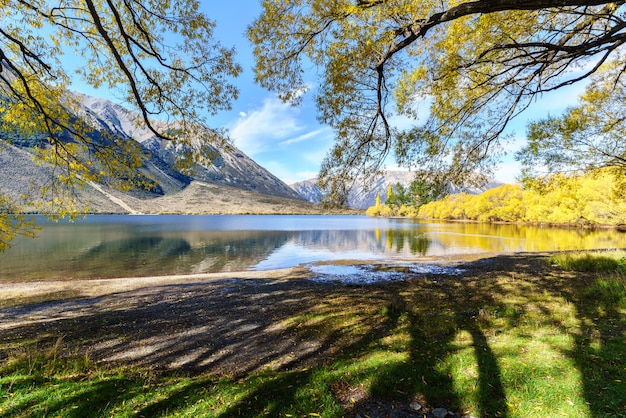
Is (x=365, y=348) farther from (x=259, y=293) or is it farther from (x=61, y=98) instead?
(x=61, y=98)

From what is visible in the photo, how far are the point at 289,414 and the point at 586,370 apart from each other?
4.30 metres

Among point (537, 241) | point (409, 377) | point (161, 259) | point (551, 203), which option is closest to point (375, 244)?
point (537, 241)

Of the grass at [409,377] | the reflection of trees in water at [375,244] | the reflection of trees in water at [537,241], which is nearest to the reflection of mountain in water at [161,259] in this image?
the reflection of trees in water at [375,244]

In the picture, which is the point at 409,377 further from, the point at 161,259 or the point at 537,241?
the point at 537,241

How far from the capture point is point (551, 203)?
61000mm

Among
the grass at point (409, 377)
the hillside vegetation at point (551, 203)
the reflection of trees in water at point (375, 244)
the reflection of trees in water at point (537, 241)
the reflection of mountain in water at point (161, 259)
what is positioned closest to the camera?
the grass at point (409, 377)

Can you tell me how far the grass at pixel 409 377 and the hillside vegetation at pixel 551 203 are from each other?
5.86 metres

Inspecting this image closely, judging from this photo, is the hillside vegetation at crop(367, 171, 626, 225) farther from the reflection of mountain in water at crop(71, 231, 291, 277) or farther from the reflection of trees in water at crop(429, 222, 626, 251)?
the reflection of mountain in water at crop(71, 231, 291, 277)

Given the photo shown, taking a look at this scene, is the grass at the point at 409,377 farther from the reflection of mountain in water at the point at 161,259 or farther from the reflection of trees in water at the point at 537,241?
the reflection of trees in water at the point at 537,241

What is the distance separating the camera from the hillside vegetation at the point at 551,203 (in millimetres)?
14675

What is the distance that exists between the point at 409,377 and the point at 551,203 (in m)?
75.7

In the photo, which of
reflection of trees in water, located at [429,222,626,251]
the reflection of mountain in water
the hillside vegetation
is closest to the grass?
the hillside vegetation

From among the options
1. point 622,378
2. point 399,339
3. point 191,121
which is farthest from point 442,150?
point 191,121

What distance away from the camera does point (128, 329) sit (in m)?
8.84
